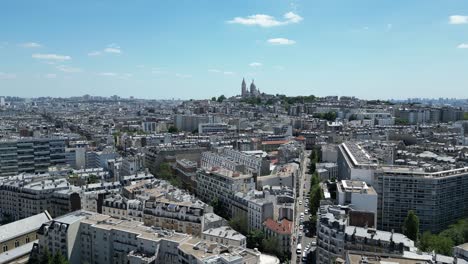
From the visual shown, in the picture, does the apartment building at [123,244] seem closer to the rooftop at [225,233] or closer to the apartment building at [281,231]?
the rooftop at [225,233]

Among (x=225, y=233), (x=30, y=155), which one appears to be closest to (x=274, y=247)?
(x=225, y=233)

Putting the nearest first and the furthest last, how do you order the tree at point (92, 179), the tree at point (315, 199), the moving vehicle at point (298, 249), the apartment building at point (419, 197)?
1. the moving vehicle at point (298, 249)
2. the apartment building at point (419, 197)
3. the tree at point (315, 199)
4. the tree at point (92, 179)

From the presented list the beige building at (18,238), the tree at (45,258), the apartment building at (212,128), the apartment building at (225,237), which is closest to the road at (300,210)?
the apartment building at (225,237)

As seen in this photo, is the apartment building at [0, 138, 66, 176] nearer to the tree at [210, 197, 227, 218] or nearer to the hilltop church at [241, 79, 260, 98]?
the tree at [210, 197, 227, 218]

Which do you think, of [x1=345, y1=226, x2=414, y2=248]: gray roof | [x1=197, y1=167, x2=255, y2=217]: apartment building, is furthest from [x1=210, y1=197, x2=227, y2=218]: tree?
[x1=345, y1=226, x2=414, y2=248]: gray roof

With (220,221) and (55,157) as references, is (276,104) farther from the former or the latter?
(220,221)

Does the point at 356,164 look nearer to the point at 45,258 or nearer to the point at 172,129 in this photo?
the point at 45,258
